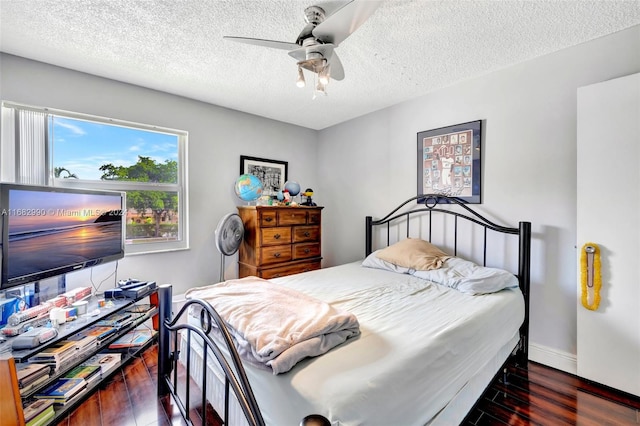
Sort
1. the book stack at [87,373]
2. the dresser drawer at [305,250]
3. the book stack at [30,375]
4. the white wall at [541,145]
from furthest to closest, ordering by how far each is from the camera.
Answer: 1. the dresser drawer at [305,250]
2. the white wall at [541,145]
3. the book stack at [87,373]
4. the book stack at [30,375]

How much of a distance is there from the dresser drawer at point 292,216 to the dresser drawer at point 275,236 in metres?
0.08

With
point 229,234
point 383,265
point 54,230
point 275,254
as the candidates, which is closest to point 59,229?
point 54,230

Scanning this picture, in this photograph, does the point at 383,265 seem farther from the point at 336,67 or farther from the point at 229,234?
the point at 336,67

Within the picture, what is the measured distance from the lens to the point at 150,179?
2943 mm

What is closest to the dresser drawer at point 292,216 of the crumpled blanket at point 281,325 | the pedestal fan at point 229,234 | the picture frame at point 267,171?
the pedestal fan at point 229,234

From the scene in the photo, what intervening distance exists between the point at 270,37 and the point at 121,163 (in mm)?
1972

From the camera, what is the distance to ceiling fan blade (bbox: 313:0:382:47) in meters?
1.32

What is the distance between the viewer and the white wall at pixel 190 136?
2311 mm

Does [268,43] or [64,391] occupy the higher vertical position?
[268,43]

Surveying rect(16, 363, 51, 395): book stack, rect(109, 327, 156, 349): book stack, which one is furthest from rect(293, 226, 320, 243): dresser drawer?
rect(16, 363, 51, 395): book stack

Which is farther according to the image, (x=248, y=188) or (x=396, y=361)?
(x=248, y=188)

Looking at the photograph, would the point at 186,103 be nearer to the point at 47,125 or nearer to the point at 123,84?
the point at 123,84

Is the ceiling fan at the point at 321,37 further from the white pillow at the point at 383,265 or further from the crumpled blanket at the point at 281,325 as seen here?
the white pillow at the point at 383,265

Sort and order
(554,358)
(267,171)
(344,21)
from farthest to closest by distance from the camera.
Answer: (267,171) < (554,358) < (344,21)
